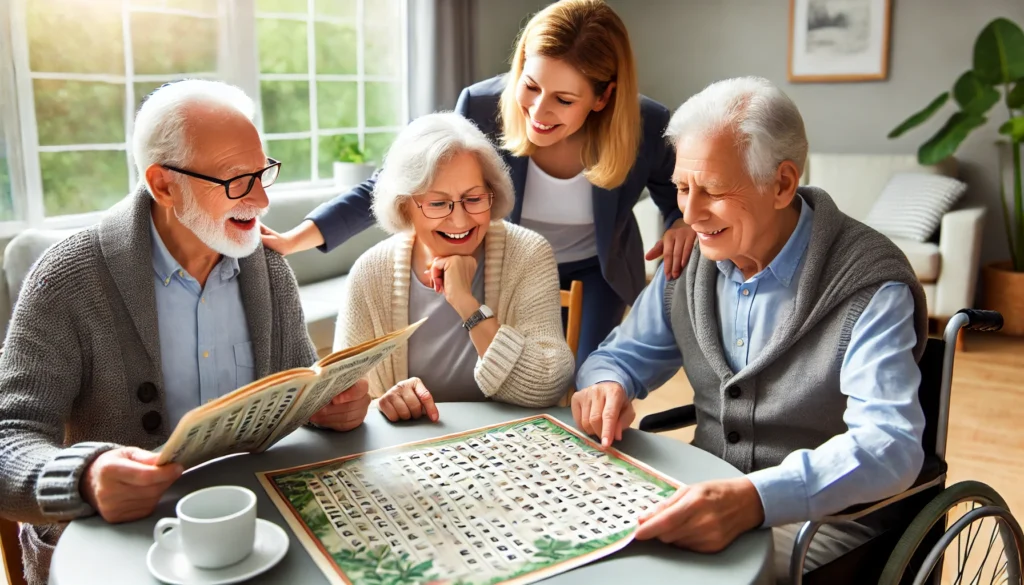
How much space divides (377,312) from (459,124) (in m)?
0.45

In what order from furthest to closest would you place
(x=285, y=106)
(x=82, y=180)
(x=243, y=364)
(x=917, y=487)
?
(x=285, y=106) < (x=82, y=180) < (x=243, y=364) < (x=917, y=487)

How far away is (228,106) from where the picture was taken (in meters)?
1.46

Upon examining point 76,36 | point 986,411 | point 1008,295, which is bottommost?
point 986,411

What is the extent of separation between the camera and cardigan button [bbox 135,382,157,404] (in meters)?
1.37

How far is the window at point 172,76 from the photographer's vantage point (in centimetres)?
329

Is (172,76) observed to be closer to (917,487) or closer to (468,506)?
(468,506)

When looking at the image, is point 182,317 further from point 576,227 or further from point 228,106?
point 576,227

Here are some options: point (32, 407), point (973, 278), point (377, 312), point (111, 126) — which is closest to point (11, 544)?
point (32, 407)

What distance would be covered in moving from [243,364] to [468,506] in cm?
65

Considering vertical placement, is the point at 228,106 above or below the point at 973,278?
above

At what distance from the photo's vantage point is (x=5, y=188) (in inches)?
126

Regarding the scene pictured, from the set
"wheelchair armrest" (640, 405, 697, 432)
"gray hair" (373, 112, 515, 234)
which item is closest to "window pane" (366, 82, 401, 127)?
"gray hair" (373, 112, 515, 234)

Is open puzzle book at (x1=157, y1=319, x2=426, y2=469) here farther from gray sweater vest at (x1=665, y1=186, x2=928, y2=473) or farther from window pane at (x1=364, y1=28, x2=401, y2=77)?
window pane at (x1=364, y1=28, x2=401, y2=77)

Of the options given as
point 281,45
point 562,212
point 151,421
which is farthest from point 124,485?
point 281,45
